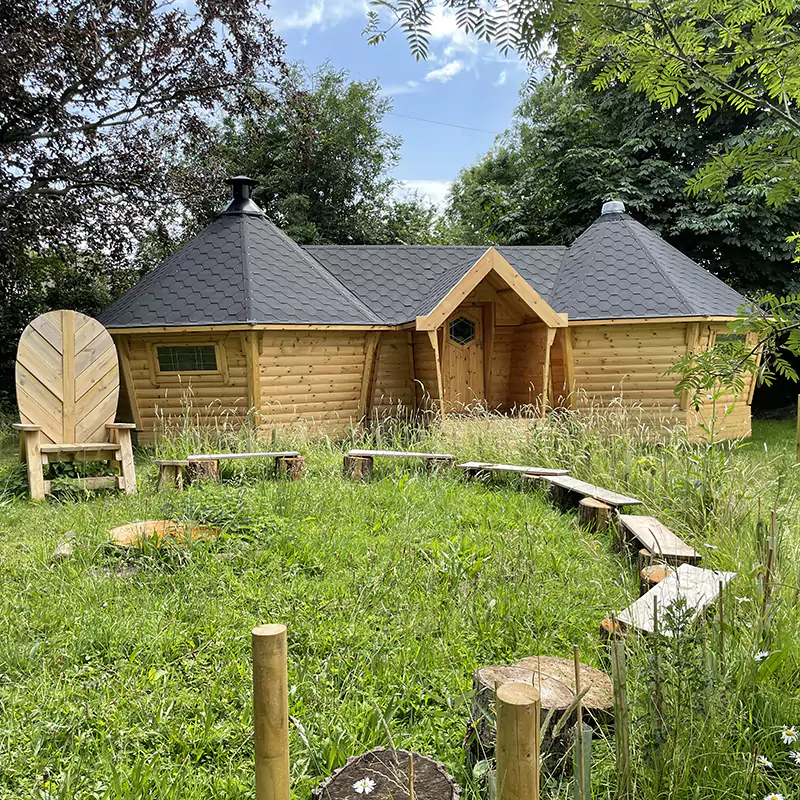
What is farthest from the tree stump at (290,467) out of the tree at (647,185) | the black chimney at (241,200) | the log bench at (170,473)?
Result: the tree at (647,185)

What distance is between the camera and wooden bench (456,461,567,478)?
6.29 m

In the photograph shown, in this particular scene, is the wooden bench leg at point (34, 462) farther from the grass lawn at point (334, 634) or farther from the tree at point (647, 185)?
the tree at point (647, 185)

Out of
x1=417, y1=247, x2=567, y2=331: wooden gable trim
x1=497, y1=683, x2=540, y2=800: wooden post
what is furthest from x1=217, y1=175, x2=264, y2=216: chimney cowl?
x1=497, y1=683, x2=540, y2=800: wooden post

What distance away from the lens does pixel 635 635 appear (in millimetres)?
2559

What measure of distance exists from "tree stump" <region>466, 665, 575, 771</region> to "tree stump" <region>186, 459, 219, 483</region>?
4588 millimetres

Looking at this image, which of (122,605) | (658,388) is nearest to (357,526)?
(122,605)

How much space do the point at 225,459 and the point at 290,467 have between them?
0.83 metres

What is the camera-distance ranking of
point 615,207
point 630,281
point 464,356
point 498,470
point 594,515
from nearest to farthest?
1. point 594,515
2. point 498,470
3. point 630,281
4. point 464,356
5. point 615,207

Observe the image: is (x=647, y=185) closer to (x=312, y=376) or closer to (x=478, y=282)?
(x=478, y=282)

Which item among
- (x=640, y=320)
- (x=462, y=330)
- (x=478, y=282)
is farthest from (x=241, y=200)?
(x=640, y=320)

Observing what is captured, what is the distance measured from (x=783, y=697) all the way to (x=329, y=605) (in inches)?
85.9

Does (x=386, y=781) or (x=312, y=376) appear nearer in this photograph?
(x=386, y=781)

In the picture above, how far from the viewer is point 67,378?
699 cm

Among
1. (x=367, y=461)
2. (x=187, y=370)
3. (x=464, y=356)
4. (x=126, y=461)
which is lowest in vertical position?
(x=367, y=461)
